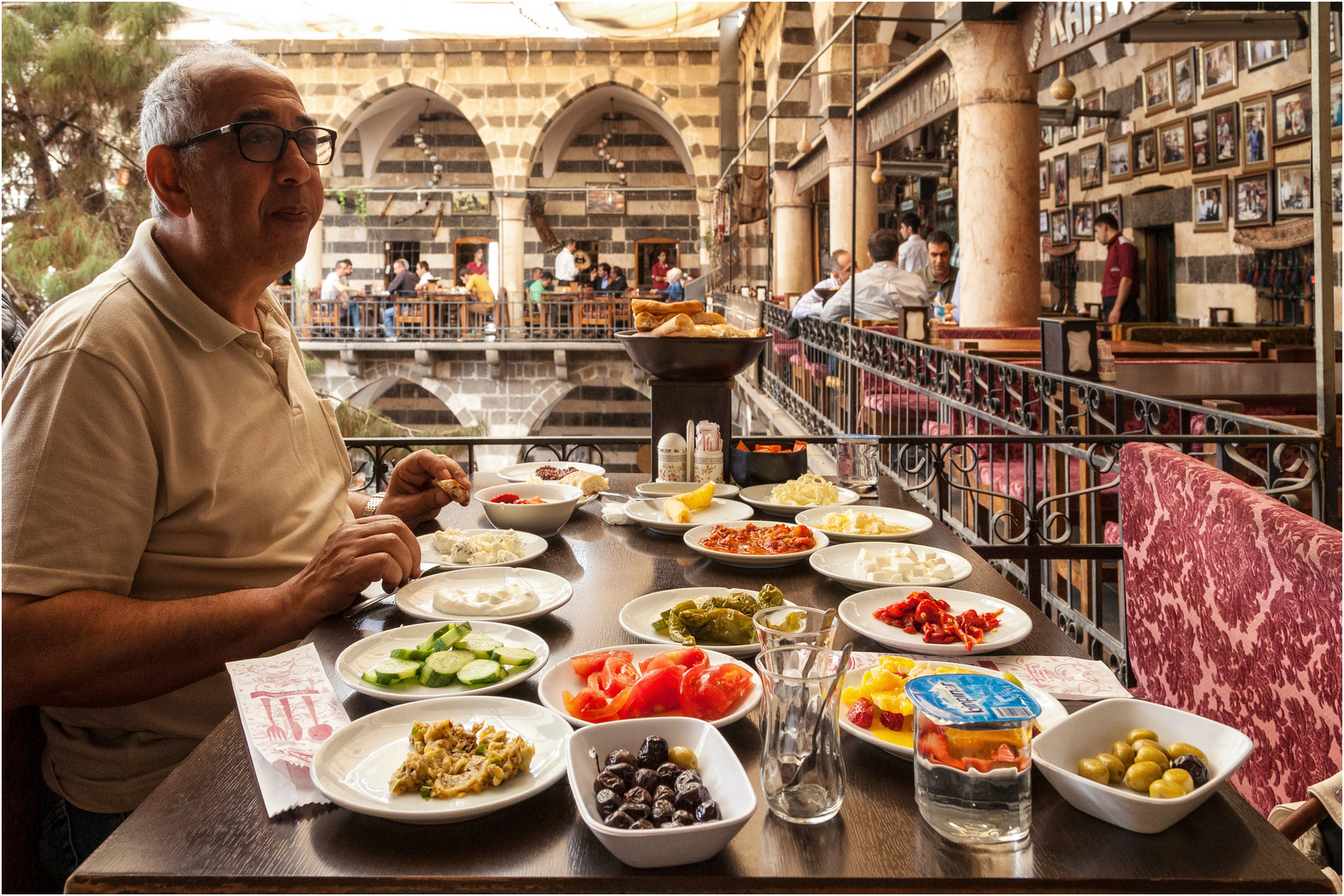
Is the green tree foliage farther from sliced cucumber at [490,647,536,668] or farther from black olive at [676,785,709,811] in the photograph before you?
black olive at [676,785,709,811]

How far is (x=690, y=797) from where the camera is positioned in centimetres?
83

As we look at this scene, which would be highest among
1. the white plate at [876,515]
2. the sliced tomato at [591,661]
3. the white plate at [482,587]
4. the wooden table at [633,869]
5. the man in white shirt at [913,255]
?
the man in white shirt at [913,255]

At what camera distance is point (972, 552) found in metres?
1.74

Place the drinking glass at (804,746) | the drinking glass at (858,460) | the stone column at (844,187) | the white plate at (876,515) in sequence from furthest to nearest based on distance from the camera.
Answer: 1. the stone column at (844,187)
2. the drinking glass at (858,460)
3. the white plate at (876,515)
4. the drinking glass at (804,746)

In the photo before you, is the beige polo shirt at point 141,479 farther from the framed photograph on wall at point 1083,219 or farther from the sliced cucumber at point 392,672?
the framed photograph on wall at point 1083,219

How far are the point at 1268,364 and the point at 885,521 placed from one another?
3798 mm

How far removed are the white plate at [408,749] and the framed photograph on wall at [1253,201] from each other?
25.5 ft

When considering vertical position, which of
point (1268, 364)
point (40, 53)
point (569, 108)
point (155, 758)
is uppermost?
point (569, 108)

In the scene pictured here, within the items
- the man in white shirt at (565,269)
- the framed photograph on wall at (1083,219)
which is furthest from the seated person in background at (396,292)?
the framed photograph on wall at (1083,219)

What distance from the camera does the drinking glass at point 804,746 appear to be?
88cm

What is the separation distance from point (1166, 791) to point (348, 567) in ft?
3.20

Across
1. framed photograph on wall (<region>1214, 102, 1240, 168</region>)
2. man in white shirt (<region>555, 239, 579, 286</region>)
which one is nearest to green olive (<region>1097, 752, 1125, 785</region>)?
framed photograph on wall (<region>1214, 102, 1240, 168</region>)

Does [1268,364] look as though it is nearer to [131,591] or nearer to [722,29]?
[131,591]

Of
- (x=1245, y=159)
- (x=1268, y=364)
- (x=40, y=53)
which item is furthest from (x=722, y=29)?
(x=1268, y=364)
